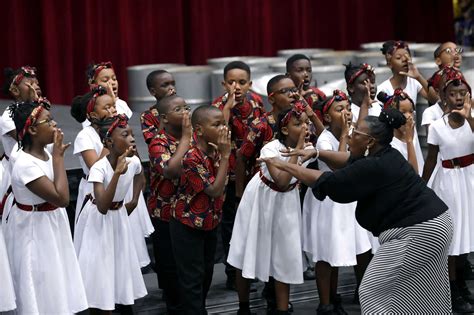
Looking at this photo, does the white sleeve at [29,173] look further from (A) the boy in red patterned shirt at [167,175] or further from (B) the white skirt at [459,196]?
(B) the white skirt at [459,196]

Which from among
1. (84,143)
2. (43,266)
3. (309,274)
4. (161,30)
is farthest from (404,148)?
(161,30)

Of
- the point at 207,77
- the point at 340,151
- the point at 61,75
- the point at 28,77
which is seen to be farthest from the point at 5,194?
the point at 61,75

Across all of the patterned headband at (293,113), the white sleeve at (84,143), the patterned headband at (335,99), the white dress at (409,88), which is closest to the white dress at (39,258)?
the white sleeve at (84,143)

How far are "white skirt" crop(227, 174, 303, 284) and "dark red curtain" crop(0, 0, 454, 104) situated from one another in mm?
5354

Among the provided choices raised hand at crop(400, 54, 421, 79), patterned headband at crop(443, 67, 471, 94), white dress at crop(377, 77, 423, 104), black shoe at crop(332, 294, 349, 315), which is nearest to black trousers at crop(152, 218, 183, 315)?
black shoe at crop(332, 294, 349, 315)

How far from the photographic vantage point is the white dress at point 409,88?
8430mm

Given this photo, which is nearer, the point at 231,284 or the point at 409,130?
the point at 409,130

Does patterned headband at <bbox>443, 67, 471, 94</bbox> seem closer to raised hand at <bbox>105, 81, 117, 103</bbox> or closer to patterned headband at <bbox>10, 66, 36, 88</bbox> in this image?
raised hand at <bbox>105, 81, 117, 103</bbox>

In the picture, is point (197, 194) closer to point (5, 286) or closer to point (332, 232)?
point (332, 232)

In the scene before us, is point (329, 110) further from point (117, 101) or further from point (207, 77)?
point (207, 77)

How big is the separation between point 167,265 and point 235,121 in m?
1.16

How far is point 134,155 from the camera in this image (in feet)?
22.2

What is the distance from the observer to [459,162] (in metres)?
7.40

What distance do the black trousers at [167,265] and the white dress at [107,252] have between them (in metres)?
0.38
